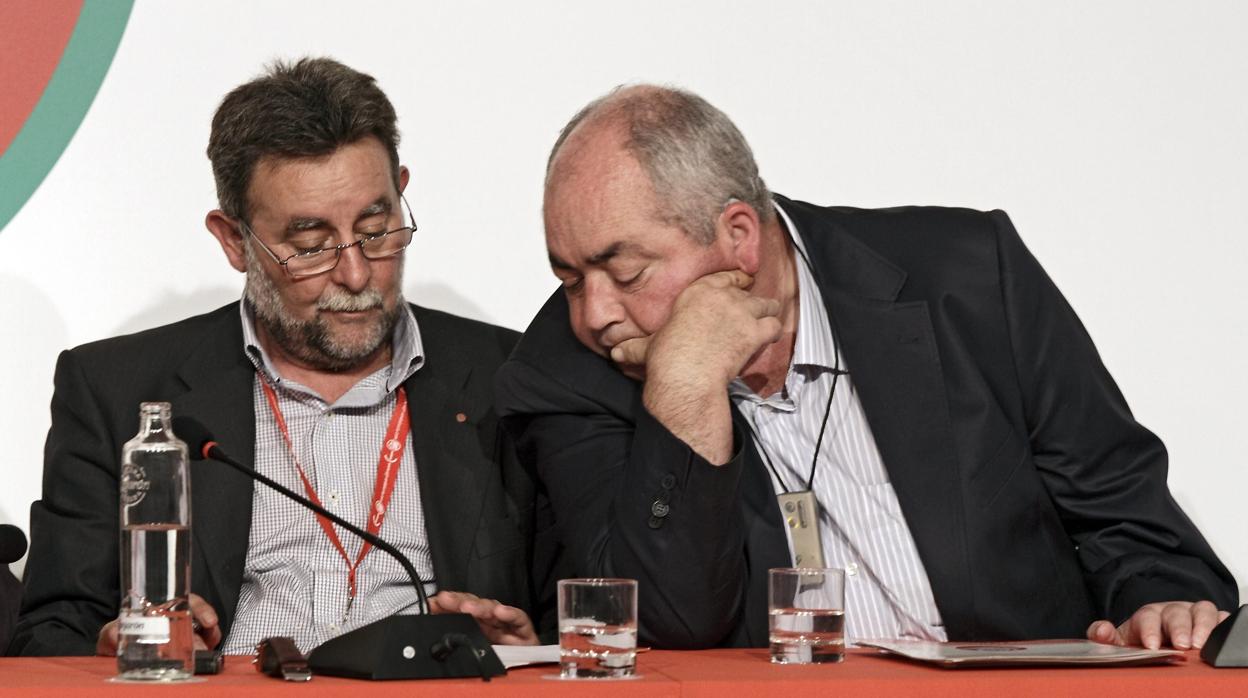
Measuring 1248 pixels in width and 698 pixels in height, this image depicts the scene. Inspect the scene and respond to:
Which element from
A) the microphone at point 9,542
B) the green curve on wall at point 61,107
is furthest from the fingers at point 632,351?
the green curve on wall at point 61,107

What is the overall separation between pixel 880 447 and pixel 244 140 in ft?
4.40

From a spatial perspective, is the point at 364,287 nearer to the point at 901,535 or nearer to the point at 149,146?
the point at 149,146

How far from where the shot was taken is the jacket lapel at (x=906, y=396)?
8.18 feet

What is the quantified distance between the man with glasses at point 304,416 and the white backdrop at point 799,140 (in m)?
0.20

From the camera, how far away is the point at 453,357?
3.17 meters

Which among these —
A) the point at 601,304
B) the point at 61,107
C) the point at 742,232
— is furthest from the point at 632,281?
the point at 61,107

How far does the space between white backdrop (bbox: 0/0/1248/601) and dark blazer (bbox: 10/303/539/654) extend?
0.67 feet

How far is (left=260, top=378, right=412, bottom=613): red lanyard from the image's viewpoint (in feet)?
9.61

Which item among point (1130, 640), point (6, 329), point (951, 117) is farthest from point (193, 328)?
point (1130, 640)

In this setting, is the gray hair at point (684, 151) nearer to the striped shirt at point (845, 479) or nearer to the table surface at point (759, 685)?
the striped shirt at point (845, 479)

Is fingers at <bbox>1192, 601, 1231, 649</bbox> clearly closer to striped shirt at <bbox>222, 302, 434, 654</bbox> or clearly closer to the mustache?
striped shirt at <bbox>222, 302, 434, 654</bbox>

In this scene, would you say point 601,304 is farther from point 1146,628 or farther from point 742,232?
point 1146,628

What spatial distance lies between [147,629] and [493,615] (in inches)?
27.0

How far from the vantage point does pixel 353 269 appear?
2951 mm
